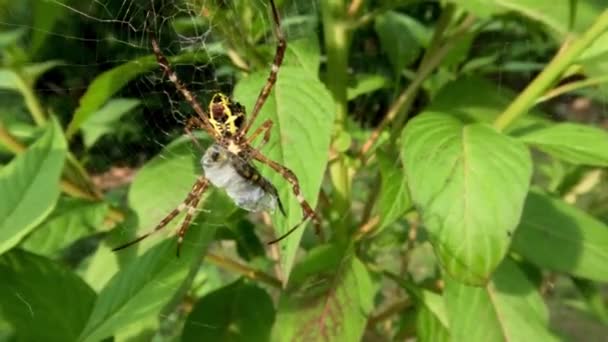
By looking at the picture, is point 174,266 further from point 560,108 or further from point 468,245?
point 560,108

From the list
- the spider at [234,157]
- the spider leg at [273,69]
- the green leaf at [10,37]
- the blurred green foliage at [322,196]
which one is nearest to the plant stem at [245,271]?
the blurred green foliage at [322,196]

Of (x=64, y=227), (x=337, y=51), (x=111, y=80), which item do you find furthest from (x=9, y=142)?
(x=337, y=51)

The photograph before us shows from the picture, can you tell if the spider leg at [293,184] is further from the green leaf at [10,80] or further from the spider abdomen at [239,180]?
the green leaf at [10,80]

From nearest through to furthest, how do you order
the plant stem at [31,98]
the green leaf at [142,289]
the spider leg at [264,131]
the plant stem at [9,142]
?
the green leaf at [142,289] → the spider leg at [264,131] → the plant stem at [9,142] → the plant stem at [31,98]

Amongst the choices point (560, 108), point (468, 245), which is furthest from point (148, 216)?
point (560, 108)

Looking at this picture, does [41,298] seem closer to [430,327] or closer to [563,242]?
[430,327]

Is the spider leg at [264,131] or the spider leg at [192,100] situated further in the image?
the spider leg at [192,100]

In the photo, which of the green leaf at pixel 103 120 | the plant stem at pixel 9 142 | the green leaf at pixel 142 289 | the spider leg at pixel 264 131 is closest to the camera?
the green leaf at pixel 142 289
